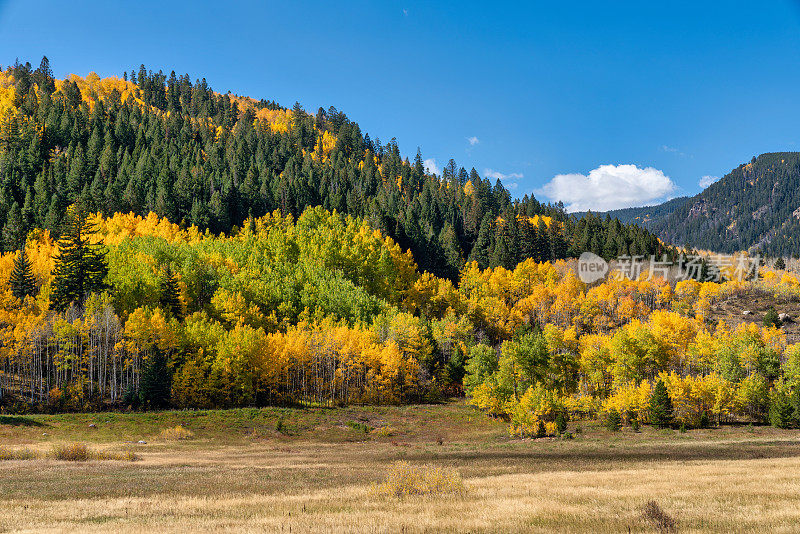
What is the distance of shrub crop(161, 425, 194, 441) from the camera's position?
178 feet

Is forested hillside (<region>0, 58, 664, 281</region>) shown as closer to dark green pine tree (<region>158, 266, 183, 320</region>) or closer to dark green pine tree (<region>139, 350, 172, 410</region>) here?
dark green pine tree (<region>158, 266, 183, 320</region>)

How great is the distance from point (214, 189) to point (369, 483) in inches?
5375

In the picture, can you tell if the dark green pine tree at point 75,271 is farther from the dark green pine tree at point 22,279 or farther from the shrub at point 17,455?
the shrub at point 17,455

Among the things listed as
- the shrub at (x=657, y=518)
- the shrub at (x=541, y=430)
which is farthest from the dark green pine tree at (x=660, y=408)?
the shrub at (x=657, y=518)

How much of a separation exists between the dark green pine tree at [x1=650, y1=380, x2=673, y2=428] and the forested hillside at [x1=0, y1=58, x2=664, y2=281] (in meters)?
84.3

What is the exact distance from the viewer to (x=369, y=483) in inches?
1000

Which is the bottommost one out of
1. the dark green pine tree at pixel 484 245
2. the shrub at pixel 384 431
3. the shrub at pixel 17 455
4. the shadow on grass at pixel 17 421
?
the shrub at pixel 384 431

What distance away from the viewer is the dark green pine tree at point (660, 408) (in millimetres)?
63438

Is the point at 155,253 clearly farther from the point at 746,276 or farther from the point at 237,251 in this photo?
the point at 746,276

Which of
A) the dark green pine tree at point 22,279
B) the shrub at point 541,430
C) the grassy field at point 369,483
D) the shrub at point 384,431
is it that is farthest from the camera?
the dark green pine tree at point 22,279

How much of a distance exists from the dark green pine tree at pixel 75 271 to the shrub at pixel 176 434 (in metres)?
35.0

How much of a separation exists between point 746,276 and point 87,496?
171 meters

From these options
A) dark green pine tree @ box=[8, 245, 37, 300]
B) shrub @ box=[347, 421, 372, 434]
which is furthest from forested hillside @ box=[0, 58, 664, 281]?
shrub @ box=[347, 421, 372, 434]

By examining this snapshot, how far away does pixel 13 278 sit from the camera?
80.3m
